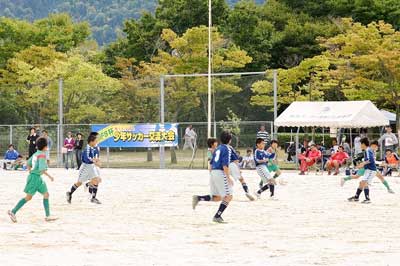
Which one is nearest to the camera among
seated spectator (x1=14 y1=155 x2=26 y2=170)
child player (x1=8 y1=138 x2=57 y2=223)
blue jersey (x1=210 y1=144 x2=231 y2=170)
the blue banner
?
blue jersey (x1=210 y1=144 x2=231 y2=170)

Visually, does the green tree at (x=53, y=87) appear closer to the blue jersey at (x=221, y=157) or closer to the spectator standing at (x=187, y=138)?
the spectator standing at (x=187, y=138)

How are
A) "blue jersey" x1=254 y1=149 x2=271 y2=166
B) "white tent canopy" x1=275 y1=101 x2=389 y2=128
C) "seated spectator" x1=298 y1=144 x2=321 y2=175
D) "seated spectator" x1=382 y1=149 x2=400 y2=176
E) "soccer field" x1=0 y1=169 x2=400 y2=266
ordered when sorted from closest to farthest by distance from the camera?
"soccer field" x1=0 y1=169 x2=400 y2=266 → "blue jersey" x1=254 y1=149 x2=271 y2=166 → "seated spectator" x1=382 y1=149 x2=400 y2=176 → "seated spectator" x1=298 y1=144 x2=321 y2=175 → "white tent canopy" x1=275 y1=101 x2=389 y2=128

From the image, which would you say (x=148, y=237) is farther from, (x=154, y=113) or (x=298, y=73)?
(x=298, y=73)

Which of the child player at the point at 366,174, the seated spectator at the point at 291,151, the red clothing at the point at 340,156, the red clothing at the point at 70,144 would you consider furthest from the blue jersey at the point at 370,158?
the red clothing at the point at 70,144

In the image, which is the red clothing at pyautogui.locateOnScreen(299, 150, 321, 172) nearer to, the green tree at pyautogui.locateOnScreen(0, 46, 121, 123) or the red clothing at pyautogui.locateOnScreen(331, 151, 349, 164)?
the red clothing at pyautogui.locateOnScreen(331, 151, 349, 164)

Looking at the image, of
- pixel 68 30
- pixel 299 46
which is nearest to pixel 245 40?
pixel 299 46

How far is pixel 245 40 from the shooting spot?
5850 centimetres

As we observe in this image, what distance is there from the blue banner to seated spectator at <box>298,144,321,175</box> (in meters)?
7.00

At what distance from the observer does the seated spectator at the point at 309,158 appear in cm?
3275

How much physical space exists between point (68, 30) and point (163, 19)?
28.0 ft

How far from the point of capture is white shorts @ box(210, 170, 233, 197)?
1538 cm

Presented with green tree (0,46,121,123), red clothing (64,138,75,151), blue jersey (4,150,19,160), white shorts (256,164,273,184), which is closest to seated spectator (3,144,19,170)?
blue jersey (4,150,19,160)

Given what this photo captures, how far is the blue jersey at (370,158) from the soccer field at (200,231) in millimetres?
802

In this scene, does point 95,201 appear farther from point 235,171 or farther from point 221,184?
point 221,184
